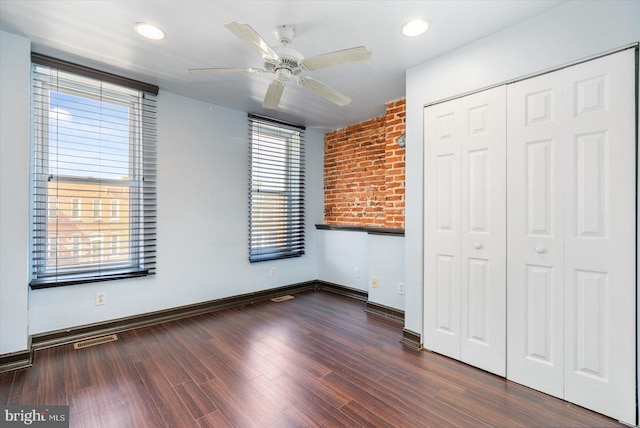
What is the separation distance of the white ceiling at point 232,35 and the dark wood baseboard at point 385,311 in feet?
8.30

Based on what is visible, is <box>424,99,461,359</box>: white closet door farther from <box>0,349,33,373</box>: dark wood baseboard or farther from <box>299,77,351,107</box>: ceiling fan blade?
<box>0,349,33,373</box>: dark wood baseboard

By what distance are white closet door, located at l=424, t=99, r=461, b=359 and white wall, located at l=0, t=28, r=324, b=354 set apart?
2.41m

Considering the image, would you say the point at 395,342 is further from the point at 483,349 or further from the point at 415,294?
the point at 483,349

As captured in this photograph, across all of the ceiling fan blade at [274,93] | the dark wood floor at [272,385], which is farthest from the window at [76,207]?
the ceiling fan blade at [274,93]

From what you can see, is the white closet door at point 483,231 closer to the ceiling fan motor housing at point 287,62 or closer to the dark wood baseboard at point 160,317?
the dark wood baseboard at point 160,317

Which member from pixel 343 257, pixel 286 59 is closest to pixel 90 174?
pixel 286 59

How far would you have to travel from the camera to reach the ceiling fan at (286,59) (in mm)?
1707

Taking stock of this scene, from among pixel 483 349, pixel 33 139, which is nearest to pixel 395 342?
pixel 483 349

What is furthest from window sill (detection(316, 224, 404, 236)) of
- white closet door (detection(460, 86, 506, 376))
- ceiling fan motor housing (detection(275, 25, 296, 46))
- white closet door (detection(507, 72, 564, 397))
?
ceiling fan motor housing (detection(275, 25, 296, 46))

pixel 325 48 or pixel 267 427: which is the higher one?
pixel 325 48

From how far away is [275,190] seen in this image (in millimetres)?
4348

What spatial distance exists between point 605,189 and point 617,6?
1.07 m

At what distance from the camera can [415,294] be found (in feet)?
8.87

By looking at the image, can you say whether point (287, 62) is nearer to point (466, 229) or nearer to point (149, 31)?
point (149, 31)
